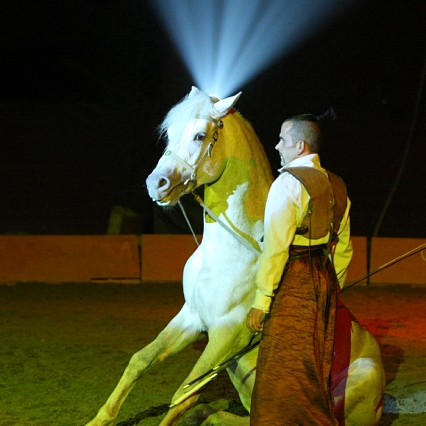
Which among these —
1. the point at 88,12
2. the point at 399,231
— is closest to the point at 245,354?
the point at 399,231

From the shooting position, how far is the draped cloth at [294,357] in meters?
3.46

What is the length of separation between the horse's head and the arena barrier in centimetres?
657

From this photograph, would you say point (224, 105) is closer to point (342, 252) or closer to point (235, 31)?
point (342, 252)

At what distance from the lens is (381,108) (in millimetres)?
18359

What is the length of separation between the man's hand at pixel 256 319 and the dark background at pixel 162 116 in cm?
927

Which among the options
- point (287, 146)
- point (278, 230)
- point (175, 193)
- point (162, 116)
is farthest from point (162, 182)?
point (162, 116)

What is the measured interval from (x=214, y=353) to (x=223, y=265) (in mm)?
500

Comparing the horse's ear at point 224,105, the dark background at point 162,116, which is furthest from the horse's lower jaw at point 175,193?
the dark background at point 162,116

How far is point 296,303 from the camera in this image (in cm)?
348

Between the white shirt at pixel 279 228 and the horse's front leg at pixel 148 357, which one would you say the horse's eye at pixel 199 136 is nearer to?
the white shirt at pixel 279 228

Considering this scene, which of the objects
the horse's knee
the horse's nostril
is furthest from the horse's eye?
the horse's knee

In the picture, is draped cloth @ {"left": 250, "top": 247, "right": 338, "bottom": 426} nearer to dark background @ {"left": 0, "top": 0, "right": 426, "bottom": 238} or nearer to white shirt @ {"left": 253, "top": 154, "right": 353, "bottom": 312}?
white shirt @ {"left": 253, "top": 154, "right": 353, "bottom": 312}

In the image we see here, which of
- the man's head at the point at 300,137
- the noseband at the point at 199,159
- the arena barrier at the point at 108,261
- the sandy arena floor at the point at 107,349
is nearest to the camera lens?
the man's head at the point at 300,137

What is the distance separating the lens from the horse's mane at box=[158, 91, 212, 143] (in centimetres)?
407
